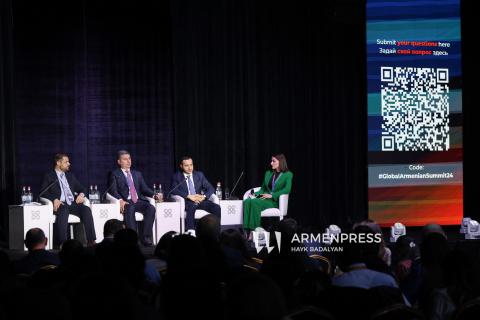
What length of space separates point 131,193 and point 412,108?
3374 millimetres

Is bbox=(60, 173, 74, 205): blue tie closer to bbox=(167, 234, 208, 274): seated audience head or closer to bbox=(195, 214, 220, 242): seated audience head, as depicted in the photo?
bbox=(195, 214, 220, 242): seated audience head

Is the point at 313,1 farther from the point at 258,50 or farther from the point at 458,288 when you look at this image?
the point at 458,288

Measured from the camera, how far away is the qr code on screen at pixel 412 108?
9.46 metres

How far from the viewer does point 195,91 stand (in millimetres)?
9344

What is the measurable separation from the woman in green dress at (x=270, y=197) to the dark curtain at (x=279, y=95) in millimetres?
792

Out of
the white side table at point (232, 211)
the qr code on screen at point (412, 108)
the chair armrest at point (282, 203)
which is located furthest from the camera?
the qr code on screen at point (412, 108)

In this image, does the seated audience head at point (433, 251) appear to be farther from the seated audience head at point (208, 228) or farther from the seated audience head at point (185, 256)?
the seated audience head at point (185, 256)

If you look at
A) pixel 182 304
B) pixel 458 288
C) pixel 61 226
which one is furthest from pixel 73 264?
pixel 61 226

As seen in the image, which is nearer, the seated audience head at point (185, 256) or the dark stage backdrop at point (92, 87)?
the seated audience head at point (185, 256)

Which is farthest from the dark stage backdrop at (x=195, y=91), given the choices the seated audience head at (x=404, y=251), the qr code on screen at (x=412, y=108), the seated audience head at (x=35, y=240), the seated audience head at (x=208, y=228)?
the seated audience head at (x=404, y=251)

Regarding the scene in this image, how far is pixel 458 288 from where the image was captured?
3.19 meters

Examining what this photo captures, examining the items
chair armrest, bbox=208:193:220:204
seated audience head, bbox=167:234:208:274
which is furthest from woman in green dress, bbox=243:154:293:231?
seated audience head, bbox=167:234:208:274

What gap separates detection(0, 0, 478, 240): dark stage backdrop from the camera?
8.80 m

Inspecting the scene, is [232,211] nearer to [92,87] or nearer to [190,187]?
[190,187]
